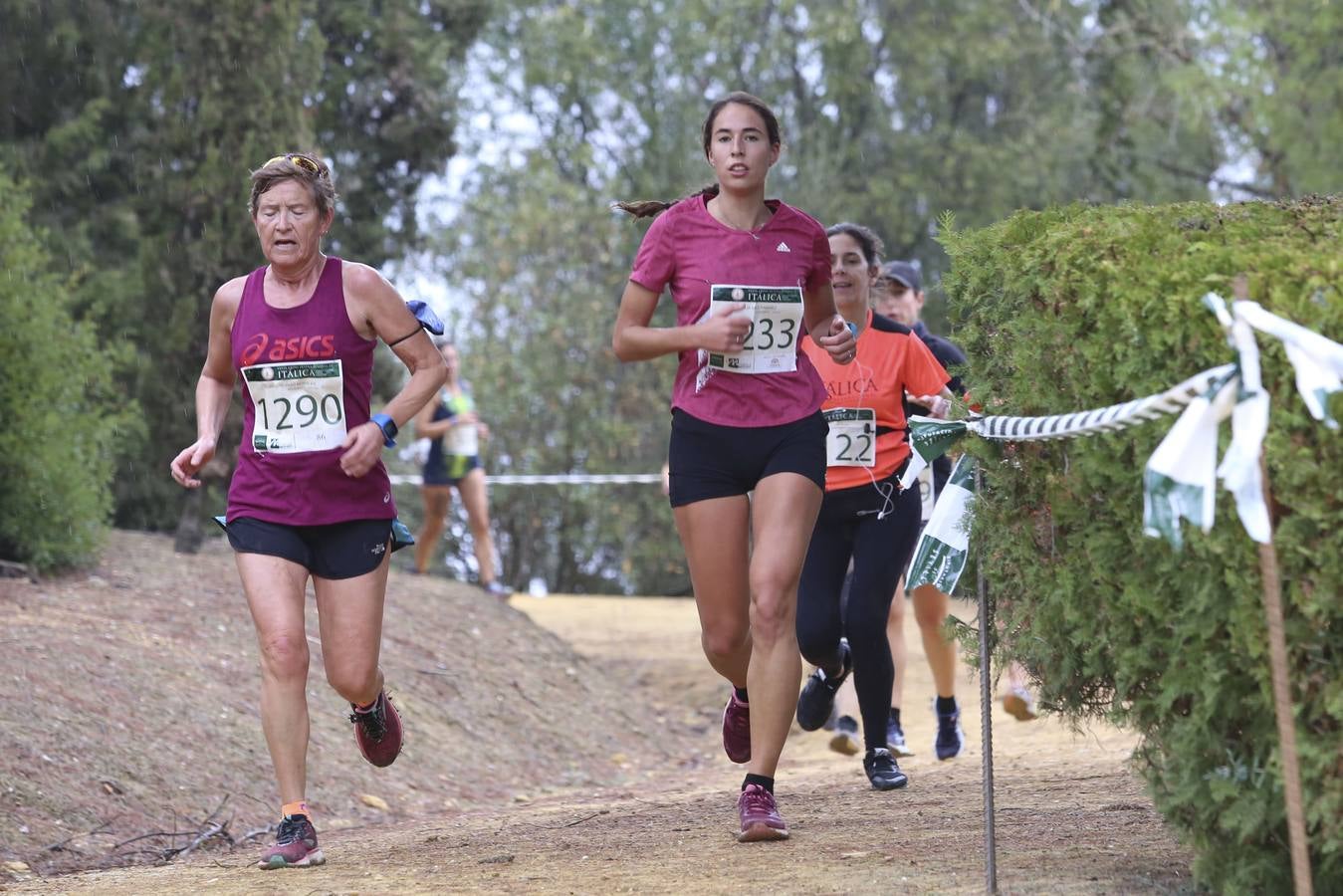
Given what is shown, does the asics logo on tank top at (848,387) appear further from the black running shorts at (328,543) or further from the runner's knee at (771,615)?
the black running shorts at (328,543)

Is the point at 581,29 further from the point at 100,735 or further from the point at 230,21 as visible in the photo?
the point at 100,735

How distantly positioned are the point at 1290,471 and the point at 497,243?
79.3ft

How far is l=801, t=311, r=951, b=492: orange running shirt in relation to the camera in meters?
7.52

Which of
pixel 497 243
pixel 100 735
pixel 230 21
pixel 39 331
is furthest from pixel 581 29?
pixel 100 735

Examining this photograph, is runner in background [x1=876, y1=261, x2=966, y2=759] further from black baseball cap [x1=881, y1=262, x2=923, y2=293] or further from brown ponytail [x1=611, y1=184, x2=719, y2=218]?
brown ponytail [x1=611, y1=184, x2=719, y2=218]

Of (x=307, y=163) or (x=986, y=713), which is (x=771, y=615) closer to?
(x=986, y=713)

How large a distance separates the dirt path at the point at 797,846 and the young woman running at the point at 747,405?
1.50 feet

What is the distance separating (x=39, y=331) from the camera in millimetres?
11703

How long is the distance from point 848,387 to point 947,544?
2190 millimetres

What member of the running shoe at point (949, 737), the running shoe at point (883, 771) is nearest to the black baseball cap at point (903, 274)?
the running shoe at point (949, 737)

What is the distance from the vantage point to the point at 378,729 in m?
6.58

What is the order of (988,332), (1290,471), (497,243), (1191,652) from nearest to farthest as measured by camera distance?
(1290,471), (1191,652), (988,332), (497,243)

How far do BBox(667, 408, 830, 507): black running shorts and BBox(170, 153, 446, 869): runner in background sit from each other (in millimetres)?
955

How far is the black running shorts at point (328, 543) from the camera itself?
235 inches
